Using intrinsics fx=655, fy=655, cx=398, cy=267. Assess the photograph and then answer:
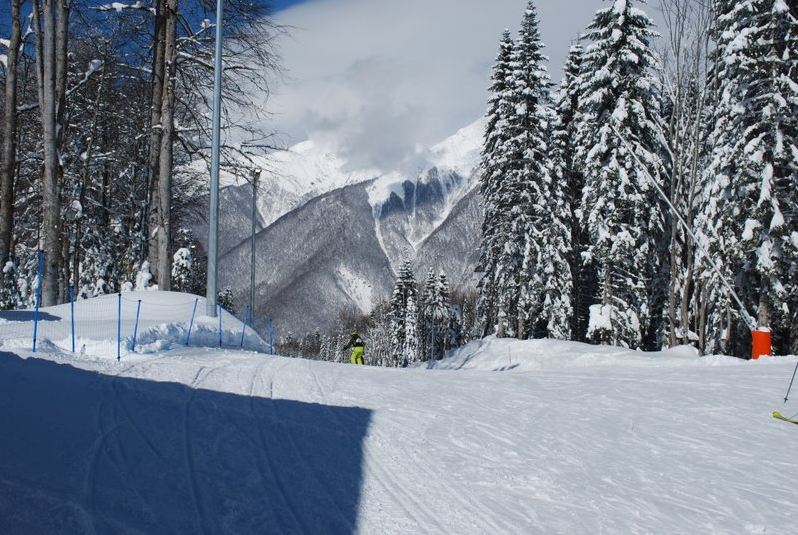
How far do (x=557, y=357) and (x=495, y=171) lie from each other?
46.5 feet

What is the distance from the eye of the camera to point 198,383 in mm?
8578

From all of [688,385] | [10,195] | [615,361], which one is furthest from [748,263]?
[10,195]

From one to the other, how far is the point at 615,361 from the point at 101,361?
44.1 ft

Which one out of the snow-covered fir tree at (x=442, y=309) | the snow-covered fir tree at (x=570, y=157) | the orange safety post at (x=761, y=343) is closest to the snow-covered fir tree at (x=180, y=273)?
the snow-covered fir tree at (x=442, y=309)

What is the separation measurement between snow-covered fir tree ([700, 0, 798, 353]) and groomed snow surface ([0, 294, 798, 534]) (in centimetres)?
1231

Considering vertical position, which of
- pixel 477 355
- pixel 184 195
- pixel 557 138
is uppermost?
pixel 557 138

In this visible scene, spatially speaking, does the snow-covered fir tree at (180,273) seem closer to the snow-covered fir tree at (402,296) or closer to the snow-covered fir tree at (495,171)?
the snow-covered fir tree at (402,296)

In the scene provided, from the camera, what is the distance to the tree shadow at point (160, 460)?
4.26m

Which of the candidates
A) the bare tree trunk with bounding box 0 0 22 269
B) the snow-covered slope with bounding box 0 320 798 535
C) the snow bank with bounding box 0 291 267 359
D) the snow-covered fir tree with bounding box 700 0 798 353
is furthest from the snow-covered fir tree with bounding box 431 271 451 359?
the snow-covered slope with bounding box 0 320 798 535

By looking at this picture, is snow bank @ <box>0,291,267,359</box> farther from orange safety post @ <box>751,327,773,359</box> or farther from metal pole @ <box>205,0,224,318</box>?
orange safety post @ <box>751,327,773,359</box>

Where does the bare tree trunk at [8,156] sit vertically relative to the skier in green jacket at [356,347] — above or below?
above

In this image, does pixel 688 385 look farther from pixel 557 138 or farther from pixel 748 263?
pixel 557 138

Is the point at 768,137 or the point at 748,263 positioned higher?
the point at 768,137

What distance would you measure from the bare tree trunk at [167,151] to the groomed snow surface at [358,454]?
6013 millimetres
